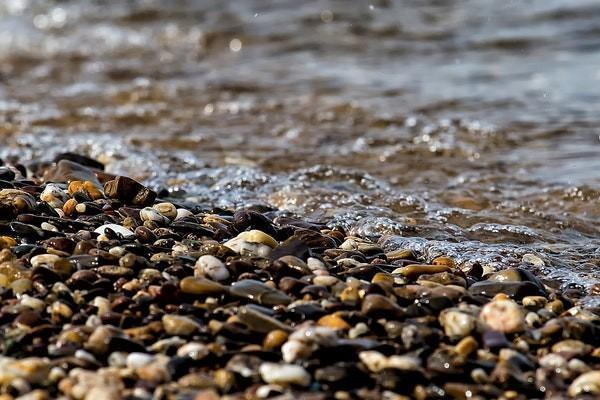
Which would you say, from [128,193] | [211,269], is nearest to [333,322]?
[211,269]

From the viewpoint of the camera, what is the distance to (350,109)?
25.0 feet

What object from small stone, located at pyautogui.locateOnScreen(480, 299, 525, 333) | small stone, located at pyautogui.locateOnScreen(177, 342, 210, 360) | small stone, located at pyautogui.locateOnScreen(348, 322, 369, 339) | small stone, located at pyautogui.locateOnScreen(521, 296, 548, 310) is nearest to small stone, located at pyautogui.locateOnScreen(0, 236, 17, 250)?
small stone, located at pyautogui.locateOnScreen(177, 342, 210, 360)

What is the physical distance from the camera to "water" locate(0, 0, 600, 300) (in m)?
5.12

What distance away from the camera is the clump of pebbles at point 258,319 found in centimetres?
272

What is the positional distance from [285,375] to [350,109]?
5137 millimetres

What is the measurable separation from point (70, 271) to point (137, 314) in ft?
1.24

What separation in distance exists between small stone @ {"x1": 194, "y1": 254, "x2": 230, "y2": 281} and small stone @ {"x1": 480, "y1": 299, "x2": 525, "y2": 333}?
99 cm

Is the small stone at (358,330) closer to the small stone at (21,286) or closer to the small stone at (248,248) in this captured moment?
the small stone at (248,248)

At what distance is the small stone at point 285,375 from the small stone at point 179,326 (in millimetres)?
361

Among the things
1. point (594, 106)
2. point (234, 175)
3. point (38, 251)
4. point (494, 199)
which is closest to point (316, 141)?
point (234, 175)

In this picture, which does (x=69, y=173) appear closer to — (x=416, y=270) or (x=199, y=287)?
(x=199, y=287)

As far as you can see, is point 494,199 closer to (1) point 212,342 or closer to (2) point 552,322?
(2) point 552,322

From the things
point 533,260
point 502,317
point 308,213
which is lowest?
point 533,260

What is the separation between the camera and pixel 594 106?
288 inches
